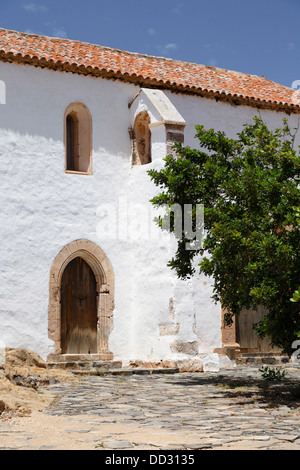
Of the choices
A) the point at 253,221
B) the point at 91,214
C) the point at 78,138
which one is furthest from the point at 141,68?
the point at 253,221

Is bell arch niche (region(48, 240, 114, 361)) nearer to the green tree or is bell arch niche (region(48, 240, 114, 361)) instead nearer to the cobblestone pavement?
the cobblestone pavement

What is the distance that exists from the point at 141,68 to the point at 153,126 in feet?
6.92

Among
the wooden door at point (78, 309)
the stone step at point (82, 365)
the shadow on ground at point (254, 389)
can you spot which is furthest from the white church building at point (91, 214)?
the shadow on ground at point (254, 389)

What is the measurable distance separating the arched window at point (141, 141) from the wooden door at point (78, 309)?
9.38ft

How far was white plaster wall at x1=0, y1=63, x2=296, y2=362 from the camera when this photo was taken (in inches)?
531

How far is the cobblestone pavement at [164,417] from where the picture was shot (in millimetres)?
5711

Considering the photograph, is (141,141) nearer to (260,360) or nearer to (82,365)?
(82,365)

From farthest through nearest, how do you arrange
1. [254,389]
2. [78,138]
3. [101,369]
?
[78,138]
[101,369]
[254,389]

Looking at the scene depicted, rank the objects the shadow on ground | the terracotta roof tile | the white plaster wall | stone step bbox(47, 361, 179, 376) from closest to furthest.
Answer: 1. the shadow on ground
2. stone step bbox(47, 361, 179, 376)
3. the white plaster wall
4. the terracotta roof tile

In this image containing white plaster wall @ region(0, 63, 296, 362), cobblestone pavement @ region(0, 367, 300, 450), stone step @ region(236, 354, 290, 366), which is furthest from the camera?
stone step @ region(236, 354, 290, 366)

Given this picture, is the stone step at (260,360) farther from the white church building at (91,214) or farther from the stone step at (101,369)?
the stone step at (101,369)

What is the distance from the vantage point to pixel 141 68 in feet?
51.9

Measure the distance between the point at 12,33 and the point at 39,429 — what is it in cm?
1128

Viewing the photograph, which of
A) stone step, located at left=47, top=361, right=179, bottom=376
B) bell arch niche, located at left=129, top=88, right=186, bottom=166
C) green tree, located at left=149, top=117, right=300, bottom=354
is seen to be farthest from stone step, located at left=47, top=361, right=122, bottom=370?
bell arch niche, located at left=129, top=88, right=186, bottom=166
